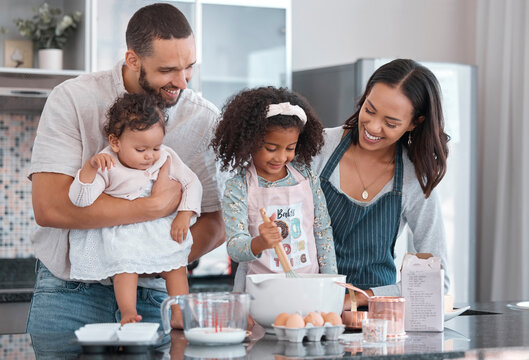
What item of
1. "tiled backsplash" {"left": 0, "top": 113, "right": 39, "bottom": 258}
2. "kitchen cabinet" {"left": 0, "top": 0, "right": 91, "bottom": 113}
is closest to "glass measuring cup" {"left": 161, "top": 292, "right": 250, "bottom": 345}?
"kitchen cabinet" {"left": 0, "top": 0, "right": 91, "bottom": 113}

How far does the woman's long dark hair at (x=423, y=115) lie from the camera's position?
1.81m

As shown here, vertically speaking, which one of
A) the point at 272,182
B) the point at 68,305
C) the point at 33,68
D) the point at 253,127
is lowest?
the point at 68,305

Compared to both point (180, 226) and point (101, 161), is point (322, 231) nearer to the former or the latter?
point (180, 226)

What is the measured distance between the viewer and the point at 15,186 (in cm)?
353

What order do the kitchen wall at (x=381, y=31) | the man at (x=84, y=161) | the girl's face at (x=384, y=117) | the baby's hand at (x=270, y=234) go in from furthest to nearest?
1. the kitchen wall at (x=381, y=31)
2. the girl's face at (x=384, y=117)
3. the man at (x=84, y=161)
4. the baby's hand at (x=270, y=234)

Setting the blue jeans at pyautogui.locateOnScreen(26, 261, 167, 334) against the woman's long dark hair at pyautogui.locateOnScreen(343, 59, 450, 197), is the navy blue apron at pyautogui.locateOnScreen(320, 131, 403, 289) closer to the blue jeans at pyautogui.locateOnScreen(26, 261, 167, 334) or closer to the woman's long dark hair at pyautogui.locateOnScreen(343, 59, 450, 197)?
the woman's long dark hair at pyautogui.locateOnScreen(343, 59, 450, 197)

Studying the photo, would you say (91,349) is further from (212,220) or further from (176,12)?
(176,12)

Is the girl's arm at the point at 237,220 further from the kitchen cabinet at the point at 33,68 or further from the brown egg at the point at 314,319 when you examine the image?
the kitchen cabinet at the point at 33,68

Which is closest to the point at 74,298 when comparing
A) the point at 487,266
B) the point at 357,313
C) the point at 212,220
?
the point at 212,220

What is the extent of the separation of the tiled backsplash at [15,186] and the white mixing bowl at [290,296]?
7.89 ft

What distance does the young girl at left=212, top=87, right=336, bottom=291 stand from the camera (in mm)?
1627

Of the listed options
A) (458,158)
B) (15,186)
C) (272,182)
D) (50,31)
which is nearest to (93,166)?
(272,182)

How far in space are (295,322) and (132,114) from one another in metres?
0.62

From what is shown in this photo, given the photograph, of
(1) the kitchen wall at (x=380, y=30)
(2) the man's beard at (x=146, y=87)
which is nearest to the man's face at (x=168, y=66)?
(2) the man's beard at (x=146, y=87)
